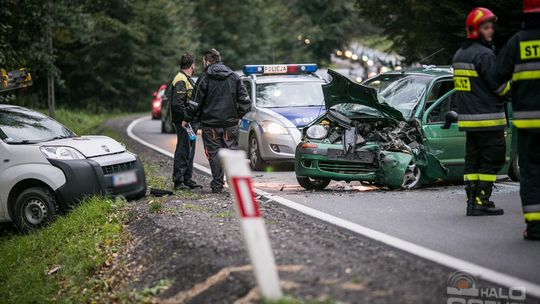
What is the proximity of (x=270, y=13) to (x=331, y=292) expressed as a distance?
57179 mm

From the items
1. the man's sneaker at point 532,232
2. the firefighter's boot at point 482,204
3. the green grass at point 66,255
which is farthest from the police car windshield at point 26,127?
the man's sneaker at point 532,232

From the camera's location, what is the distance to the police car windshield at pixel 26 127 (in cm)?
1022

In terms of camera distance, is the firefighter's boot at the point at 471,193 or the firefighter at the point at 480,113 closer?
the firefighter at the point at 480,113

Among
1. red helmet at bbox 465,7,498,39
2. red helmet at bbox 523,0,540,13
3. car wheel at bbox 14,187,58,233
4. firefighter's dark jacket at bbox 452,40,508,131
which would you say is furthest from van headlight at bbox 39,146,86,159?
red helmet at bbox 523,0,540,13

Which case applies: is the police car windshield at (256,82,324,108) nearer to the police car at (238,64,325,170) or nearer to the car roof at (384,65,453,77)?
the police car at (238,64,325,170)

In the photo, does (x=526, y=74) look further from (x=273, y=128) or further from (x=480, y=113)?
(x=273, y=128)

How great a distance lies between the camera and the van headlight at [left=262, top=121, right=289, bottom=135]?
13742 mm

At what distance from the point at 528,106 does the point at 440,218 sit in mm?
1560

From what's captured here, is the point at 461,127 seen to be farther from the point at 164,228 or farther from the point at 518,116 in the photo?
the point at 164,228

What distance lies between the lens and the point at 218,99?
35.2 ft

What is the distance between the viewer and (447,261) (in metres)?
6.03

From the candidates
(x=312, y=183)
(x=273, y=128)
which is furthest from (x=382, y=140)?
(x=273, y=128)

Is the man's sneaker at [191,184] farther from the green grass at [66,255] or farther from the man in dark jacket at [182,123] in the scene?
the green grass at [66,255]

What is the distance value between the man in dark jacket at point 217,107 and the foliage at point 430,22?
7.50m
